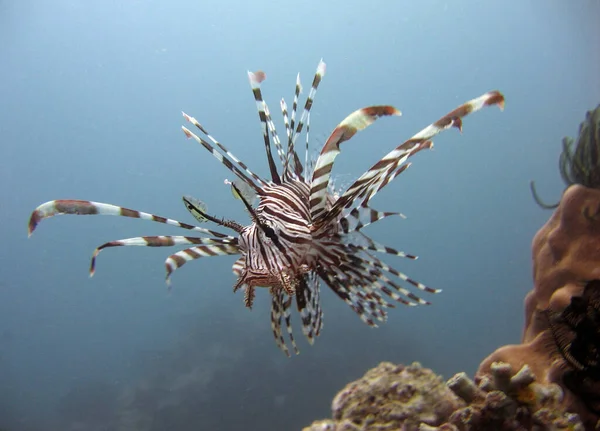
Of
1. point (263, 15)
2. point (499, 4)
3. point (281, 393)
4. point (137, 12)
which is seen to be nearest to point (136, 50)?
point (137, 12)

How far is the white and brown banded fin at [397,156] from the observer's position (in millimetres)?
1592

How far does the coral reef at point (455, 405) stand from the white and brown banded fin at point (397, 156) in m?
1.07

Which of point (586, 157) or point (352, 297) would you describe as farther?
point (586, 157)

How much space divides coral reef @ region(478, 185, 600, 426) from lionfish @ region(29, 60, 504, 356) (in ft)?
3.26

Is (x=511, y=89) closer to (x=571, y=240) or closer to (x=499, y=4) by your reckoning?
(x=499, y=4)

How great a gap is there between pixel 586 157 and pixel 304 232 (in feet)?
10.8

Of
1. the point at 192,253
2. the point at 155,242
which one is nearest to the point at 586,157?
the point at 192,253


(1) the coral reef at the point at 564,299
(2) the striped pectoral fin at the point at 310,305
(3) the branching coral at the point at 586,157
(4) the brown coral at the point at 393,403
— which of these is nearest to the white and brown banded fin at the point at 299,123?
(2) the striped pectoral fin at the point at 310,305

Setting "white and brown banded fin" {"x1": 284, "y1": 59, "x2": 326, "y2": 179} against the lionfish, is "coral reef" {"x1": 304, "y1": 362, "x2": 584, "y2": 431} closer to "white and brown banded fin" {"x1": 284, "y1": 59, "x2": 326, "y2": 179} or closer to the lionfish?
the lionfish

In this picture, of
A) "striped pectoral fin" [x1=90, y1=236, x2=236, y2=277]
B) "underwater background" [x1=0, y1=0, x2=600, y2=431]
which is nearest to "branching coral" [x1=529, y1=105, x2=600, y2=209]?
"striped pectoral fin" [x1=90, y1=236, x2=236, y2=277]

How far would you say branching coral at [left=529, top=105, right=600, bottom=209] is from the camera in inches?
154

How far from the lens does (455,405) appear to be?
91.4 inches

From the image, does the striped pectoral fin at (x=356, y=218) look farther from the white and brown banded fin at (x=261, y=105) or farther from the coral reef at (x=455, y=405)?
the coral reef at (x=455, y=405)

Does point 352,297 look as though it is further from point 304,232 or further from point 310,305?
point 304,232
